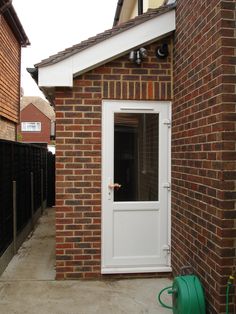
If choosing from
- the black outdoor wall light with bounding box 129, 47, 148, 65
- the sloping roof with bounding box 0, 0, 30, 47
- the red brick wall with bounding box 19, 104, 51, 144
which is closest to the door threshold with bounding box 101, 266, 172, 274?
the black outdoor wall light with bounding box 129, 47, 148, 65

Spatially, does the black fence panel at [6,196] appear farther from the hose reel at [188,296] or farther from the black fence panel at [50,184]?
the black fence panel at [50,184]

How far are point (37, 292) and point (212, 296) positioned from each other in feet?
6.87

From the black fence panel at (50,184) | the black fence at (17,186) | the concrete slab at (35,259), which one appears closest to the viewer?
the concrete slab at (35,259)

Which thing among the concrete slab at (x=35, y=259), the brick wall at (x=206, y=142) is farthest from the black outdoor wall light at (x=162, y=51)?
the concrete slab at (x=35, y=259)

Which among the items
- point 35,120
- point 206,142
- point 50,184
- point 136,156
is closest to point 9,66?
point 50,184

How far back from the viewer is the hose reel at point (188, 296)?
3344 mm

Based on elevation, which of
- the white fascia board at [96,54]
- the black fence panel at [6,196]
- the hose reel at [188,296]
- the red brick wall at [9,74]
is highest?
the red brick wall at [9,74]

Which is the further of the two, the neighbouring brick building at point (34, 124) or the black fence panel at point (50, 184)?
the neighbouring brick building at point (34, 124)

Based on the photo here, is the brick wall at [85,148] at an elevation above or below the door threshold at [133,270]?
above

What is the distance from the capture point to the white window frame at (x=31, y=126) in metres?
43.6

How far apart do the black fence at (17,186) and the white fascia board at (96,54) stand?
1.43 meters

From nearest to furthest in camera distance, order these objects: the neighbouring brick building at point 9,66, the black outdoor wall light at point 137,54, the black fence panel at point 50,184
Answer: the black outdoor wall light at point 137,54 → the neighbouring brick building at point 9,66 → the black fence panel at point 50,184

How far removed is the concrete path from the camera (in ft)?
12.9

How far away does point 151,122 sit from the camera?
4.80 meters
